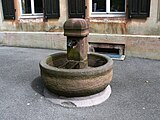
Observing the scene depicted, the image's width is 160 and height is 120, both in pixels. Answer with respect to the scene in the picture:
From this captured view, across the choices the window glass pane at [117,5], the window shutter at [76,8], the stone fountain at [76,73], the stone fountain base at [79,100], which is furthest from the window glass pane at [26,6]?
the stone fountain base at [79,100]

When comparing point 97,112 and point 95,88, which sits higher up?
point 95,88

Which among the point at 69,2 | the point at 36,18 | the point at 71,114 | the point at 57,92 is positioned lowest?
the point at 71,114

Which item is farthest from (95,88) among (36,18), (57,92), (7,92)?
(36,18)

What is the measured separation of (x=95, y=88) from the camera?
3867mm

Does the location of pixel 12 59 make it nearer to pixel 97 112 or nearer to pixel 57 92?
pixel 57 92

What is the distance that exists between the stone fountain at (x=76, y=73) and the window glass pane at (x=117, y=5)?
3.35 m

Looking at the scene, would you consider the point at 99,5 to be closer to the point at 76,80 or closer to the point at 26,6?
the point at 26,6

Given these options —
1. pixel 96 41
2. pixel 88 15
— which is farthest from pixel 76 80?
pixel 88 15

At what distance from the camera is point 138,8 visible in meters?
6.54

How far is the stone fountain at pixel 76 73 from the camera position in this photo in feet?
12.2

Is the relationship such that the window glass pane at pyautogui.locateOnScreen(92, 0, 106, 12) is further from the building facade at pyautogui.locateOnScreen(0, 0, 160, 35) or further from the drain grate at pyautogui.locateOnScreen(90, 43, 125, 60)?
the drain grate at pyautogui.locateOnScreen(90, 43, 125, 60)

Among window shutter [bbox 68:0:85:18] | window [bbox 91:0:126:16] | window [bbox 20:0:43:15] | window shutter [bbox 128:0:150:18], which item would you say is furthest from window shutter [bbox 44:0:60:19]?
window shutter [bbox 128:0:150:18]

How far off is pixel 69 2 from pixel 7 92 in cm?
426

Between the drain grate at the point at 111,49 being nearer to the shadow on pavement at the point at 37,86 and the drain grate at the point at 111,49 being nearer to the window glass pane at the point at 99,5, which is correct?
the window glass pane at the point at 99,5
